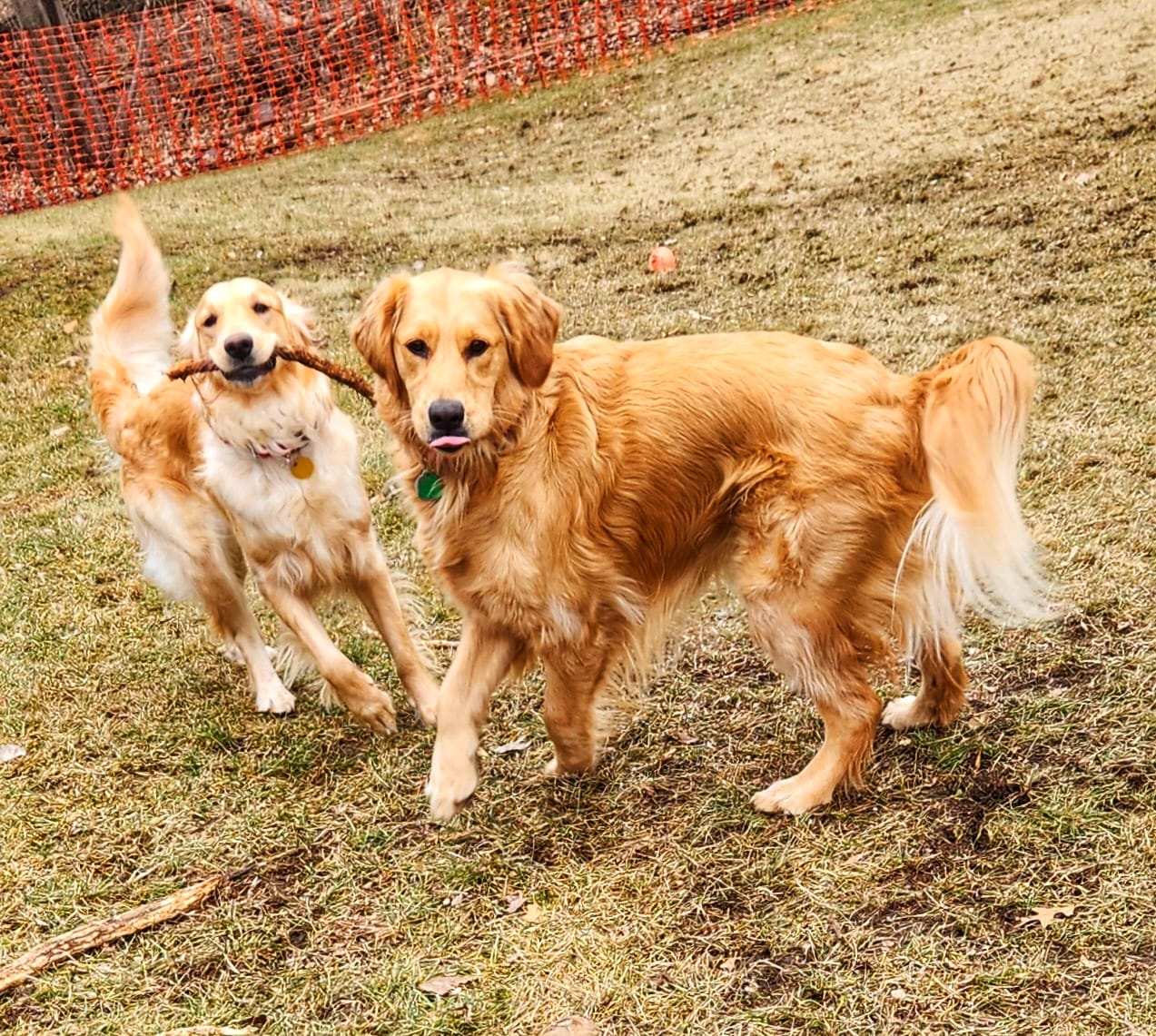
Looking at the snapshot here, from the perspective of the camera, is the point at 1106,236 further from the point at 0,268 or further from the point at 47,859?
the point at 0,268

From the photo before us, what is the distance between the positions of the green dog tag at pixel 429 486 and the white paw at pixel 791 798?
1199mm

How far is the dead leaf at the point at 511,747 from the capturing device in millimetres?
3324

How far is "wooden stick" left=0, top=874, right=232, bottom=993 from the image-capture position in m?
2.66

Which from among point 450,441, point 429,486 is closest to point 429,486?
point 429,486

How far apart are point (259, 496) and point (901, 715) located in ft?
6.79

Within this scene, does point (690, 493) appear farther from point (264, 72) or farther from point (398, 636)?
point (264, 72)

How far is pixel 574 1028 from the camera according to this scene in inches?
93.0

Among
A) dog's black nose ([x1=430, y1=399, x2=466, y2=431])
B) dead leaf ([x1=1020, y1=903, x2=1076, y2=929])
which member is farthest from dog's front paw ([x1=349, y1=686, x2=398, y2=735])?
dead leaf ([x1=1020, y1=903, x2=1076, y2=929])

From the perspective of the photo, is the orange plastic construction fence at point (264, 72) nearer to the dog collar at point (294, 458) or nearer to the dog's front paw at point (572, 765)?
the dog collar at point (294, 458)

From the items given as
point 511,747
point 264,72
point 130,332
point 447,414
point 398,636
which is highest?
point 264,72

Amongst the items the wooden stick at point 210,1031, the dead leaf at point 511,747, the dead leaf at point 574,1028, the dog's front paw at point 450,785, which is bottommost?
the dead leaf at point 511,747

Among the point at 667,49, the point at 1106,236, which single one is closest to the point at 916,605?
the point at 1106,236

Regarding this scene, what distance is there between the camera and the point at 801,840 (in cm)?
277

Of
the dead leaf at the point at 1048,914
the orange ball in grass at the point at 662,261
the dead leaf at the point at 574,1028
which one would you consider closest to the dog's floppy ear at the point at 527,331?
the dead leaf at the point at 574,1028
